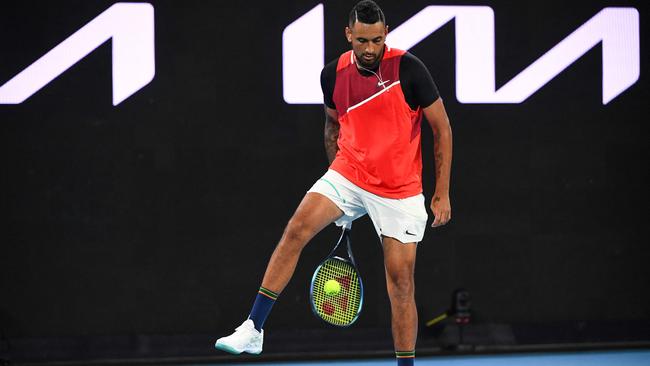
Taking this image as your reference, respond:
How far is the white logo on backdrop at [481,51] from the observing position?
6.00 meters

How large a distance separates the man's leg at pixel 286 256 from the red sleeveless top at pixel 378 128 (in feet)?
0.67

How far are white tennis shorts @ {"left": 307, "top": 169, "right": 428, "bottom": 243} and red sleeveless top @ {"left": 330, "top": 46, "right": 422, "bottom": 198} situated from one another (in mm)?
28

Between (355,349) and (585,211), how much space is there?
163 cm

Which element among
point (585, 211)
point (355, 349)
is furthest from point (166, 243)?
point (585, 211)

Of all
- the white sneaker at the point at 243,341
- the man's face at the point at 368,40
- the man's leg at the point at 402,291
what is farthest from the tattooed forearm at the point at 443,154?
the white sneaker at the point at 243,341

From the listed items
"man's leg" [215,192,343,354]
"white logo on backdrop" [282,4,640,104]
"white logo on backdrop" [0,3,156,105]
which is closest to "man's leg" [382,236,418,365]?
"man's leg" [215,192,343,354]

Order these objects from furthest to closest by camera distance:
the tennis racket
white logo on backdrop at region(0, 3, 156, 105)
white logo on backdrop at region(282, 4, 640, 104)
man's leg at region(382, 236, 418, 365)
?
white logo on backdrop at region(282, 4, 640, 104) → white logo on backdrop at region(0, 3, 156, 105) → the tennis racket → man's leg at region(382, 236, 418, 365)

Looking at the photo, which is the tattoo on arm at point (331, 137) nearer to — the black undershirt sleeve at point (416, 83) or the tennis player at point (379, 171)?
the tennis player at point (379, 171)

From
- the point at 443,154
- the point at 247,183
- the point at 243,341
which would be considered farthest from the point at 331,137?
the point at 247,183

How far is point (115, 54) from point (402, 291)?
2385mm

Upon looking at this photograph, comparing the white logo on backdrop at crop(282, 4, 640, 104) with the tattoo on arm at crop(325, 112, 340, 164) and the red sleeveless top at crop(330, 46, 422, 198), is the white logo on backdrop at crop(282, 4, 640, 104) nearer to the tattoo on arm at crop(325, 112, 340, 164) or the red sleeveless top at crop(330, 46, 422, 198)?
the tattoo on arm at crop(325, 112, 340, 164)

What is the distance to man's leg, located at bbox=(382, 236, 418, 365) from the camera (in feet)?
14.6

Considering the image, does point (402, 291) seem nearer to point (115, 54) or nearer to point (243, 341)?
point (243, 341)

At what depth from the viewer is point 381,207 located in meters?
4.47
